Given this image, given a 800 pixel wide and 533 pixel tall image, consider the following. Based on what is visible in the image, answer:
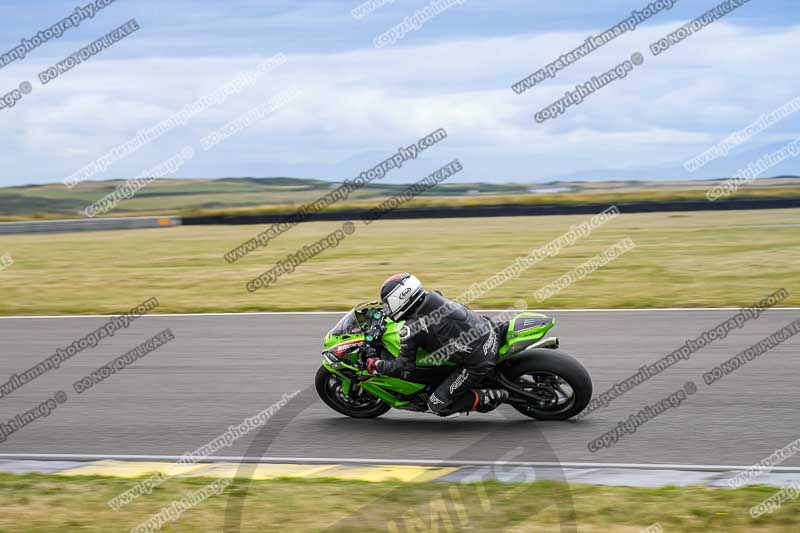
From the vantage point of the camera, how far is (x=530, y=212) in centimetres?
3738

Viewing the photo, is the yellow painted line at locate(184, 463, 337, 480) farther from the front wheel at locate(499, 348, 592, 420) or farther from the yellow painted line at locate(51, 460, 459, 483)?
the front wheel at locate(499, 348, 592, 420)

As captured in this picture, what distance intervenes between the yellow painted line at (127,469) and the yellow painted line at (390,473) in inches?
45.9

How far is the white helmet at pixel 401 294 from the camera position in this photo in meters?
7.75

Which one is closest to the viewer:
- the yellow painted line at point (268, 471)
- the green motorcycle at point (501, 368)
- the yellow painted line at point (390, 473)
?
the yellow painted line at point (390, 473)

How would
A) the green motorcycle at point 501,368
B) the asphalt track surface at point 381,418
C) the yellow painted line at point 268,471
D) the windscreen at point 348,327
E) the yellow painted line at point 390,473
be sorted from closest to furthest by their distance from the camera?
the yellow painted line at point 390,473, the yellow painted line at point 268,471, the asphalt track surface at point 381,418, the green motorcycle at point 501,368, the windscreen at point 348,327

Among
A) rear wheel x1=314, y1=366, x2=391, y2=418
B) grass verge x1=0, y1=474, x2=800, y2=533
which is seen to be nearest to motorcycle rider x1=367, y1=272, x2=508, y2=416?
rear wheel x1=314, y1=366, x2=391, y2=418

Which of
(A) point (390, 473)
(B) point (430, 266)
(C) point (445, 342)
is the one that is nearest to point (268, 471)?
(A) point (390, 473)

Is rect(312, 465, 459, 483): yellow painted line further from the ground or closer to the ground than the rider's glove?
closer to the ground

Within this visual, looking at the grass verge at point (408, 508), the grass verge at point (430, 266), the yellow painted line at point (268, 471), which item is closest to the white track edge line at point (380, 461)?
the yellow painted line at point (268, 471)

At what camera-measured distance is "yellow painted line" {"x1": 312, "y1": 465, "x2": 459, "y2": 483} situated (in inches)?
259

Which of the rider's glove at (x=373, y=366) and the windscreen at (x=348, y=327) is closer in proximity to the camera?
the rider's glove at (x=373, y=366)

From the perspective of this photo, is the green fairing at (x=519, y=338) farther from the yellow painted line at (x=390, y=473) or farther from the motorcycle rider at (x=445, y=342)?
the yellow painted line at (x=390, y=473)

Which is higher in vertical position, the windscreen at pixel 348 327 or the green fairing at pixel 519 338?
the windscreen at pixel 348 327

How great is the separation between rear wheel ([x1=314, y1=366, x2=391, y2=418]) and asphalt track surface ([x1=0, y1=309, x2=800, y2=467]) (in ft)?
0.35
